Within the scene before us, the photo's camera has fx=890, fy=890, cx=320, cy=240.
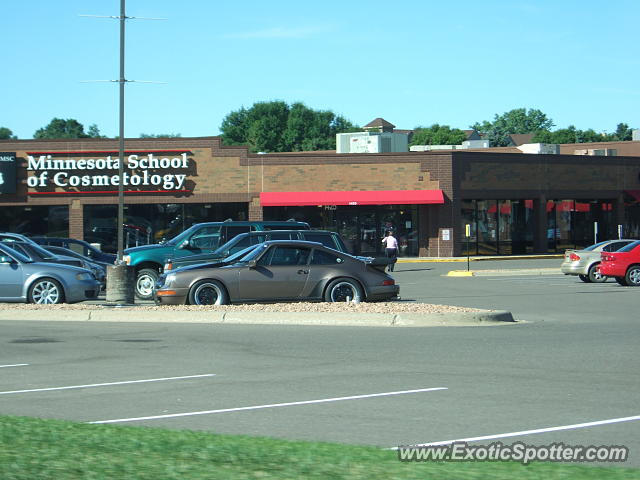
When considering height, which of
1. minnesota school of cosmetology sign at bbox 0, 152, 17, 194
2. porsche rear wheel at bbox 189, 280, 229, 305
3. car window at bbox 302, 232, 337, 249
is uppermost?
minnesota school of cosmetology sign at bbox 0, 152, 17, 194

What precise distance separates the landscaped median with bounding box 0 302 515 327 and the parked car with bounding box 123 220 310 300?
534 cm

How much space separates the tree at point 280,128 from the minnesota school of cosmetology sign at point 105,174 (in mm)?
67936

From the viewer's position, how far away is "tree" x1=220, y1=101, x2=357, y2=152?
114 m

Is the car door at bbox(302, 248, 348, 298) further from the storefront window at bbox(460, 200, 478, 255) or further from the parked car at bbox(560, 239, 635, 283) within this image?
the storefront window at bbox(460, 200, 478, 255)

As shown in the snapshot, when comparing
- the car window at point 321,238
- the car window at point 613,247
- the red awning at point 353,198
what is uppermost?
the red awning at point 353,198

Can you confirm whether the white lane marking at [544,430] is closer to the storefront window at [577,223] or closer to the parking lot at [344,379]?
the parking lot at [344,379]

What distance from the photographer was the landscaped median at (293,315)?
16.5 meters

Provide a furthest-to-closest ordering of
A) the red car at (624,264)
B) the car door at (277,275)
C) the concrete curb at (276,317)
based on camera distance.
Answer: the red car at (624,264) → the car door at (277,275) → the concrete curb at (276,317)

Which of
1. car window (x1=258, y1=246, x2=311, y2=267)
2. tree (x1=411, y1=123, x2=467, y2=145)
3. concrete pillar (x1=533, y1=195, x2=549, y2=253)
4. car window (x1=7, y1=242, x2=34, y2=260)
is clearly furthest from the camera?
tree (x1=411, y1=123, x2=467, y2=145)

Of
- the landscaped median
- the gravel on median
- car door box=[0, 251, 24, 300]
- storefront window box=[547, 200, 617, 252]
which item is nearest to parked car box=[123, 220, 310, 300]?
car door box=[0, 251, 24, 300]

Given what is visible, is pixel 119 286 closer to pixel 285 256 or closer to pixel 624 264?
pixel 285 256

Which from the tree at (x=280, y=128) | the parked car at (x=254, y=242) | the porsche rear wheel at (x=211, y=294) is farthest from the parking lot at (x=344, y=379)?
the tree at (x=280, y=128)

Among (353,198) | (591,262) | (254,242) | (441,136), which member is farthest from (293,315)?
(441,136)

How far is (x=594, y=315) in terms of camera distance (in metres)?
18.5
